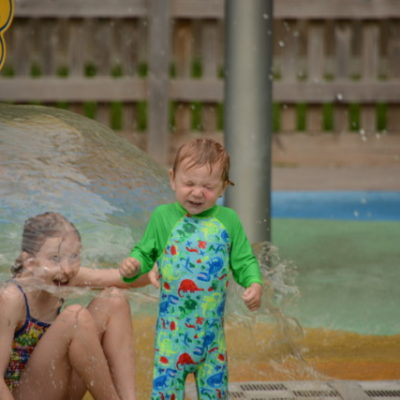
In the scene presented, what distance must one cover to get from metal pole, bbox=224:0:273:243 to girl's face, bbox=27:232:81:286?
6.99ft

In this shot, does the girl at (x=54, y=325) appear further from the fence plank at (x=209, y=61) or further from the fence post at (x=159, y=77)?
the fence plank at (x=209, y=61)

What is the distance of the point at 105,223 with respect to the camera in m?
3.93

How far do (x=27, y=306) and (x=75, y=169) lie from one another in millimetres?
1059

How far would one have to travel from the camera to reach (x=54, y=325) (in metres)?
3.12

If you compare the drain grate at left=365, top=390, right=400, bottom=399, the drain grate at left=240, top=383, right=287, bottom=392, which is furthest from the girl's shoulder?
the drain grate at left=365, top=390, right=400, bottom=399

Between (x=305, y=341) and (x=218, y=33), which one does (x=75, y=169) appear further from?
(x=218, y=33)

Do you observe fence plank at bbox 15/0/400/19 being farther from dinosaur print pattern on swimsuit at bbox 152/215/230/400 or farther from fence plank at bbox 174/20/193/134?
dinosaur print pattern on swimsuit at bbox 152/215/230/400

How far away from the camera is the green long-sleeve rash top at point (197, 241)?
2996 millimetres

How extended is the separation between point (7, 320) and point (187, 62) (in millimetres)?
8256

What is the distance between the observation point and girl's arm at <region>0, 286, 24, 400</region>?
3.01 meters

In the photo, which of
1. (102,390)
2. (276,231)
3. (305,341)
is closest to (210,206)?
(102,390)

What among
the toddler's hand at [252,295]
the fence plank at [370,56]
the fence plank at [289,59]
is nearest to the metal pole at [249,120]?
the toddler's hand at [252,295]

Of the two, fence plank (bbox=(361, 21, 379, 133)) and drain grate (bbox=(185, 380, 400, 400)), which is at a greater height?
fence plank (bbox=(361, 21, 379, 133))

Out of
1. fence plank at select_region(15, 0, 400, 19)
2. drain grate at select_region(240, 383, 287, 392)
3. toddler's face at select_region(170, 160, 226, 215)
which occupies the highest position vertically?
fence plank at select_region(15, 0, 400, 19)
